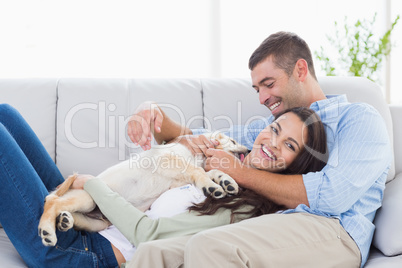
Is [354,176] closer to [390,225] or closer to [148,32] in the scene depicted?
[390,225]

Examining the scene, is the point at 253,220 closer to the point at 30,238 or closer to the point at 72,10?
the point at 30,238

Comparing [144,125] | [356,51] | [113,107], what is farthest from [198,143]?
[356,51]

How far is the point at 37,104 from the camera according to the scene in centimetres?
200

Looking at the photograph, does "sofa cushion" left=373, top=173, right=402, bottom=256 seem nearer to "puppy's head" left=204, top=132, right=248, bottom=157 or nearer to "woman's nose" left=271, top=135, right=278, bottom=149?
"woman's nose" left=271, top=135, right=278, bottom=149

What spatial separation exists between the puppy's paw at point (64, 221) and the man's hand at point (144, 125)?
0.41m

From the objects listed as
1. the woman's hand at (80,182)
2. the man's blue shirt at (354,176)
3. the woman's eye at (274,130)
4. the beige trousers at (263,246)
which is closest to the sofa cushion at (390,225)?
the man's blue shirt at (354,176)

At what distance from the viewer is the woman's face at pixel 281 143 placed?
158cm

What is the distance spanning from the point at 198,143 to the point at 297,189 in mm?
508

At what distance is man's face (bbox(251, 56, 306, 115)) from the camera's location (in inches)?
73.8

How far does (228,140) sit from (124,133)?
1.71ft

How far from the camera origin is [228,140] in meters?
1.81

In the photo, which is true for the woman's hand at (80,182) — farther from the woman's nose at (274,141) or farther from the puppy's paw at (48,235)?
the woman's nose at (274,141)

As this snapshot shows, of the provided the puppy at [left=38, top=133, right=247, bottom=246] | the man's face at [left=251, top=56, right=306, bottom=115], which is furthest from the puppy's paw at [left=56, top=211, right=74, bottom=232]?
the man's face at [left=251, top=56, right=306, bottom=115]

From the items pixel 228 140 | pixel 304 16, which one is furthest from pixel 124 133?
pixel 304 16
